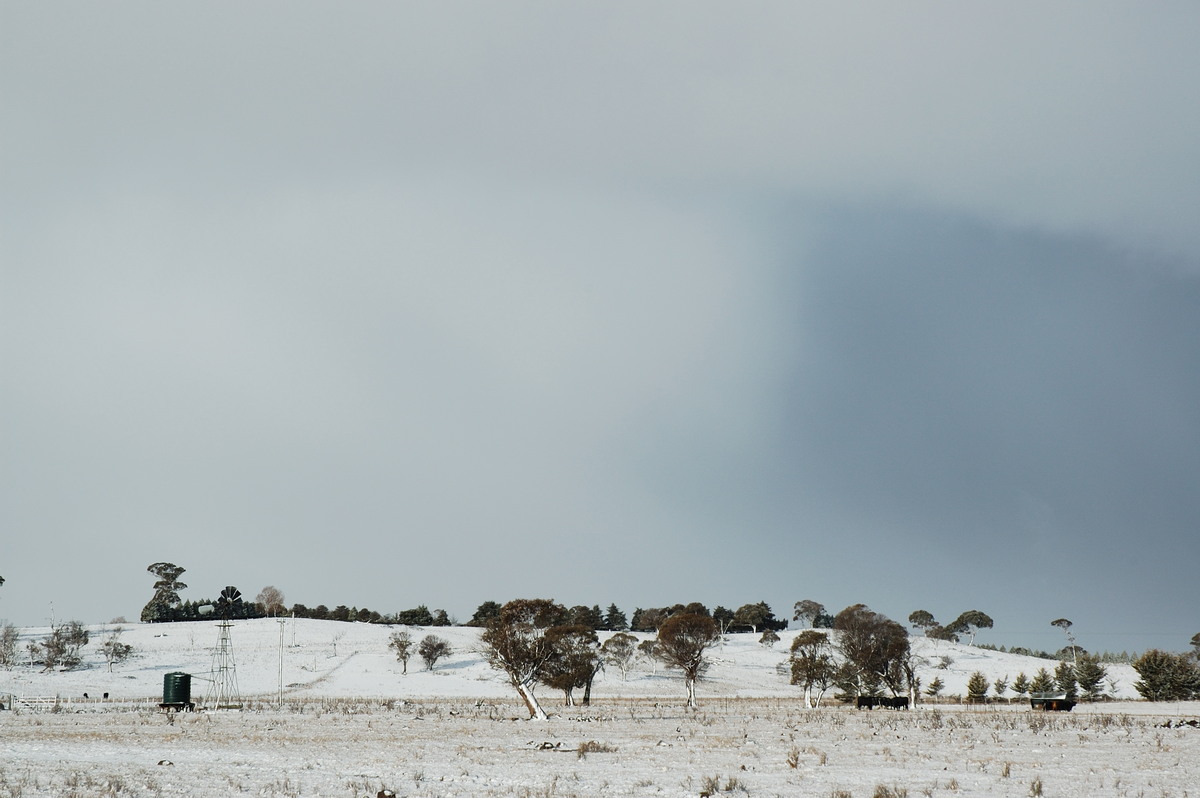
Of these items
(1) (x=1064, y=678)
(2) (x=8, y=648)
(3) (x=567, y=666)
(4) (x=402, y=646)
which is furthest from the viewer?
(4) (x=402, y=646)

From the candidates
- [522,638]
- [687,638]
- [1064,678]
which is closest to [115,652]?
[687,638]

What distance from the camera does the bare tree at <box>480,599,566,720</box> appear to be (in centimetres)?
5759

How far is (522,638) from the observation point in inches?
2290

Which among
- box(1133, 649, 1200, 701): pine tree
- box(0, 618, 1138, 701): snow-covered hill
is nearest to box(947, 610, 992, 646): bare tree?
box(0, 618, 1138, 701): snow-covered hill

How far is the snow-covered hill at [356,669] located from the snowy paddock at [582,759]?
51260mm

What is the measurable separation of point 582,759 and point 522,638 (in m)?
33.6

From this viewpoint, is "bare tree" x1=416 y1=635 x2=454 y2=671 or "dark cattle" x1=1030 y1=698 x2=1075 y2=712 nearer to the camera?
"dark cattle" x1=1030 y1=698 x2=1075 y2=712

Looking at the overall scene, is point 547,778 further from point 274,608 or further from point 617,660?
point 274,608

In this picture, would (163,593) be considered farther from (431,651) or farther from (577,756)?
(577,756)

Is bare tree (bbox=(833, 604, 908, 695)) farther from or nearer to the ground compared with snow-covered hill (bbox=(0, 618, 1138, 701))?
farther from the ground

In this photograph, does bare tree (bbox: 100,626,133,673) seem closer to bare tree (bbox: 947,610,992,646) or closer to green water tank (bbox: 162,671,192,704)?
green water tank (bbox: 162,671,192,704)

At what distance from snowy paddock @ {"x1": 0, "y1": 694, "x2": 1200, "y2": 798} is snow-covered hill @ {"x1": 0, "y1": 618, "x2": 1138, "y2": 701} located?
5126cm

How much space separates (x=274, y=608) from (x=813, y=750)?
190 metres

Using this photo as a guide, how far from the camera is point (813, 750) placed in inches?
1112
